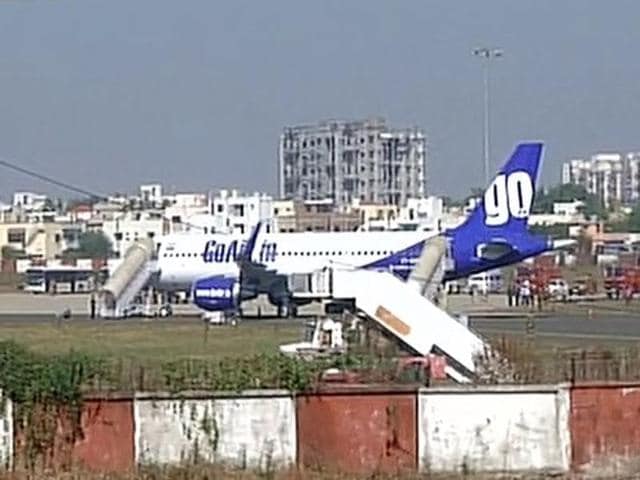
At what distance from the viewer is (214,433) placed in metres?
23.9

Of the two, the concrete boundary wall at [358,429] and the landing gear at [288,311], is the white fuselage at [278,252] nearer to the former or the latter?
the landing gear at [288,311]

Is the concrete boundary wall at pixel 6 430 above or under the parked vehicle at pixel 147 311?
under

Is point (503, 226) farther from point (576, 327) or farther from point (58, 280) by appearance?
point (58, 280)

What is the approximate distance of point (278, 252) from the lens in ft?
271

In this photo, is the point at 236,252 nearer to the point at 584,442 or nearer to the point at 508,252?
the point at 508,252

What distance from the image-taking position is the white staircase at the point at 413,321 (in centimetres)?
3042

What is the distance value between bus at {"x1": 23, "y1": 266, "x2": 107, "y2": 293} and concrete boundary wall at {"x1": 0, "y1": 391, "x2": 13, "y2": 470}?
106m

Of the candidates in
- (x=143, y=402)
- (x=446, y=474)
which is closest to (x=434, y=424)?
(x=446, y=474)

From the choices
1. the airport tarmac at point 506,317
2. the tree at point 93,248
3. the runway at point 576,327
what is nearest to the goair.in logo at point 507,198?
the airport tarmac at point 506,317

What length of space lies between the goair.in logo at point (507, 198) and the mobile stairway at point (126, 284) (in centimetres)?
1536

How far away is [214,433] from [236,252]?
5934cm

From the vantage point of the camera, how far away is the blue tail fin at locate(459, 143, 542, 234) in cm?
7912

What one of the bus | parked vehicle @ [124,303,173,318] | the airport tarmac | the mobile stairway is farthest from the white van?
the bus

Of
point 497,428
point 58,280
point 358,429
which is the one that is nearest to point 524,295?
point 58,280
